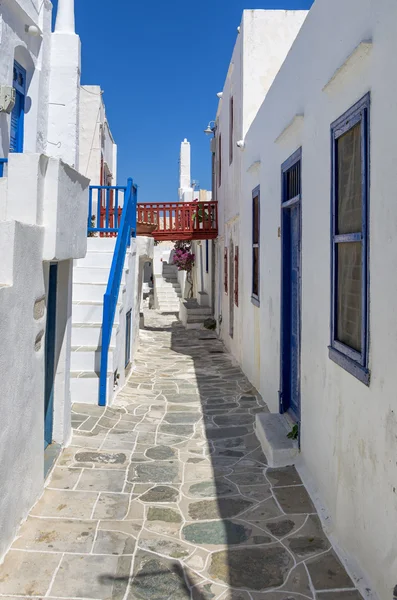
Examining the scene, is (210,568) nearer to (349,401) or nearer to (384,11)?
(349,401)

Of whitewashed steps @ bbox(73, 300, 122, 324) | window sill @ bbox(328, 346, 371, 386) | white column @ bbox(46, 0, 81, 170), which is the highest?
white column @ bbox(46, 0, 81, 170)

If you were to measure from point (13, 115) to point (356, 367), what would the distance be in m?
5.35

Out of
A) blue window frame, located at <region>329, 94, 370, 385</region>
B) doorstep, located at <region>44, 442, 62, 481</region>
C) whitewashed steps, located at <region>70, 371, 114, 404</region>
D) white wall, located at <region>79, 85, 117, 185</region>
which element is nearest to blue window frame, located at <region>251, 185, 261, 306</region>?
whitewashed steps, located at <region>70, 371, 114, 404</region>

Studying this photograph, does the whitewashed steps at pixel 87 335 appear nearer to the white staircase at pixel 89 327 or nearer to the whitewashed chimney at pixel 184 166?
the white staircase at pixel 89 327

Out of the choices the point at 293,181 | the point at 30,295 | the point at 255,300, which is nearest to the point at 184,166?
the point at 255,300

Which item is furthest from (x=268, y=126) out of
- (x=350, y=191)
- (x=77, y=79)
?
(x=350, y=191)

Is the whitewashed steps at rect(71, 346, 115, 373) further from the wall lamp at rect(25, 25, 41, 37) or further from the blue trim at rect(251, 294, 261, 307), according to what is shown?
the wall lamp at rect(25, 25, 41, 37)

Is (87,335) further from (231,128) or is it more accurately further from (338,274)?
(231,128)

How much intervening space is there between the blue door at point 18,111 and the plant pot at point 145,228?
6955 millimetres

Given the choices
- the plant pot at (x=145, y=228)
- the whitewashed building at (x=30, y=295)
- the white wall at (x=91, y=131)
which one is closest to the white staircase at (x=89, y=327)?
the whitewashed building at (x=30, y=295)

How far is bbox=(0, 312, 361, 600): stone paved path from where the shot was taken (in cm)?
285

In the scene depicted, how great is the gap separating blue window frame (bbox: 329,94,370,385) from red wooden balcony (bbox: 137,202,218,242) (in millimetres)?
10595

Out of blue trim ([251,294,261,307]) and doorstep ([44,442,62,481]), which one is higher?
blue trim ([251,294,261,307])

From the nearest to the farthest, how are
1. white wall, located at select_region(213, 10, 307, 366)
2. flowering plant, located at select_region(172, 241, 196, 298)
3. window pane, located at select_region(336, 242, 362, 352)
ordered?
window pane, located at select_region(336, 242, 362, 352) → white wall, located at select_region(213, 10, 307, 366) → flowering plant, located at select_region(172, 241, 196, 298)
